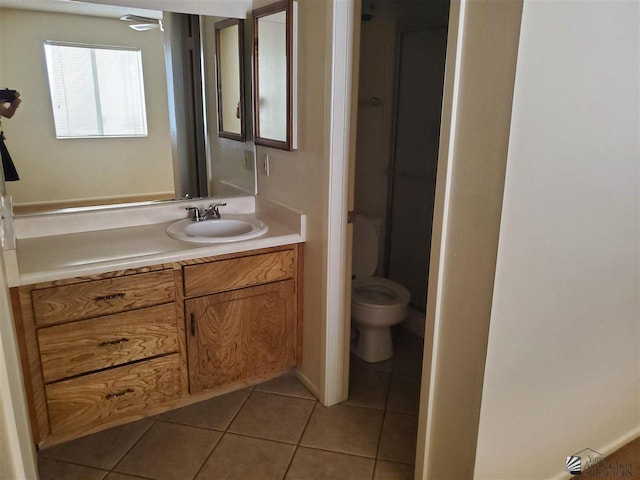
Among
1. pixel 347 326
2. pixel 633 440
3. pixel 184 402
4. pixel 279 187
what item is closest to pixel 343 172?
pixel 279 187

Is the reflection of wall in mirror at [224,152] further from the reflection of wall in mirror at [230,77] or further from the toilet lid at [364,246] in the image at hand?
the toilet lid at [364,246]

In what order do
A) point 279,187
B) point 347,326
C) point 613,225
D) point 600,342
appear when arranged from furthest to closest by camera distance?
1. point 279,187
2. point 347,326
3. point 600,342
4. point 613,225

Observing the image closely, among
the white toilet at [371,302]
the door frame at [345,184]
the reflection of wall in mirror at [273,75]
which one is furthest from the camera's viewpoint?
the white toilet at [371,302]

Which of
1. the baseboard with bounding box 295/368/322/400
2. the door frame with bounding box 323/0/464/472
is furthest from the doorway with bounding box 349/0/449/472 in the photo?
the door frame with bounding box 323/0/464/472

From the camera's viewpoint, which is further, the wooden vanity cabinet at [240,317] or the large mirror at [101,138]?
the wooden vanity cabinet at [240,317]

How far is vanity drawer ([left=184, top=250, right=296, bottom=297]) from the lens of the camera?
2.12 m

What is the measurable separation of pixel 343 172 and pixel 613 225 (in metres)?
1.00

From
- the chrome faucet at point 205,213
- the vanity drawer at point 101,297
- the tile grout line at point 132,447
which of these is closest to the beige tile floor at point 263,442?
the tile grout line at point 132,447

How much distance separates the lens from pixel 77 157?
227 centimetres

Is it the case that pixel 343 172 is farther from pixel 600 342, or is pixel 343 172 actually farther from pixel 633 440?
pixel 633 440

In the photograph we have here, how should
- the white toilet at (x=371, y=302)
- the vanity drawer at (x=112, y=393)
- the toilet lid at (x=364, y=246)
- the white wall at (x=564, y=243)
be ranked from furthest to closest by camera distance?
the toilet lid at (x=364, y=246)
the white toilet at (x=371, y=302)
the vanity drawer at (x=112, y=393)
the white wall at (x=564, y=243)

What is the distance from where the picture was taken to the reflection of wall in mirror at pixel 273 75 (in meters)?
2.25

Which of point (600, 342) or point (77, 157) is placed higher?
point (77, 157)

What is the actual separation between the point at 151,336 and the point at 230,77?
4.35 feet
